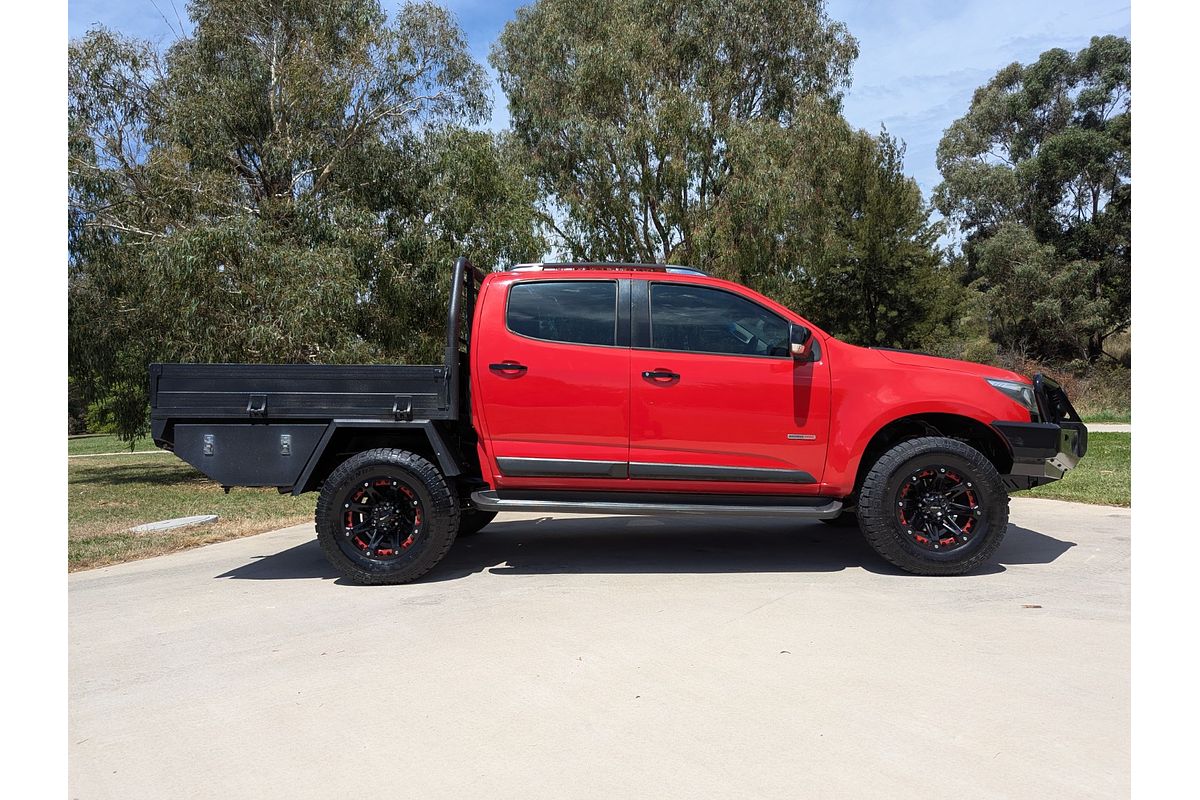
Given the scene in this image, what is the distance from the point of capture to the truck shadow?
19.5 ft

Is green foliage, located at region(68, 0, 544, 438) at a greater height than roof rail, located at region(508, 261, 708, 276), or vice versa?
green foliage, located at region(68, 0, 544, 438)

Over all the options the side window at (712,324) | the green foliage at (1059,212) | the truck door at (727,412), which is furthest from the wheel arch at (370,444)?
the green foliage at (1059,212)

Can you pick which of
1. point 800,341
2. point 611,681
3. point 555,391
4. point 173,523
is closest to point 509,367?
point 555,391

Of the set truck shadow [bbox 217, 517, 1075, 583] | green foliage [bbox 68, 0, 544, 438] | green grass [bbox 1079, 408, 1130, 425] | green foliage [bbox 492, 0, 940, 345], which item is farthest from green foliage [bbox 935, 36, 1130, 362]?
truck shadow [bbox 217, 517, 1075, 583]

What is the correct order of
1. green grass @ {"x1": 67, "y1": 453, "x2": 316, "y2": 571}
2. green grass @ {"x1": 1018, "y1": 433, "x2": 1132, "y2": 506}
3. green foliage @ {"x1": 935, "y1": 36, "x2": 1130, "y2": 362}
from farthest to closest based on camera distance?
green foliage @ {"x1": 935, "y1": 36, "x2": 1130, "y2": 362}
green grass @ {"x1": 1018, "y1": 433, "x2": 1132, "y2": 506}
green grass @ {"x1": 67, "y1": 453, "x2": 316, "y2": 571}

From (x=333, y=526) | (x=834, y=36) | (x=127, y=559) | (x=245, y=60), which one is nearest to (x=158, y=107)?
(x=245, y=60)

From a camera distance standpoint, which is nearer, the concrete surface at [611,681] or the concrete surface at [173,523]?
the concrete surface at [611,681]

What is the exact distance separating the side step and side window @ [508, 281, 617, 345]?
1.08 meters

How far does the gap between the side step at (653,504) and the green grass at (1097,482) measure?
4.85 meters

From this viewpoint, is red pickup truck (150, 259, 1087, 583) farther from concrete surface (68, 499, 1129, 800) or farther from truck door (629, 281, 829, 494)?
concrete surface (68, 499, 1129, 800)

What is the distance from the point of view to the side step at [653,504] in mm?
5582

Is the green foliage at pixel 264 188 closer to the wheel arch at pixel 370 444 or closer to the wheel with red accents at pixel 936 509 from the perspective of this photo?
the wheel arch at pixel 370 444

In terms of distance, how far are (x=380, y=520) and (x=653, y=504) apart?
1.85 metres

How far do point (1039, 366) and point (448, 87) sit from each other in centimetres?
2677
